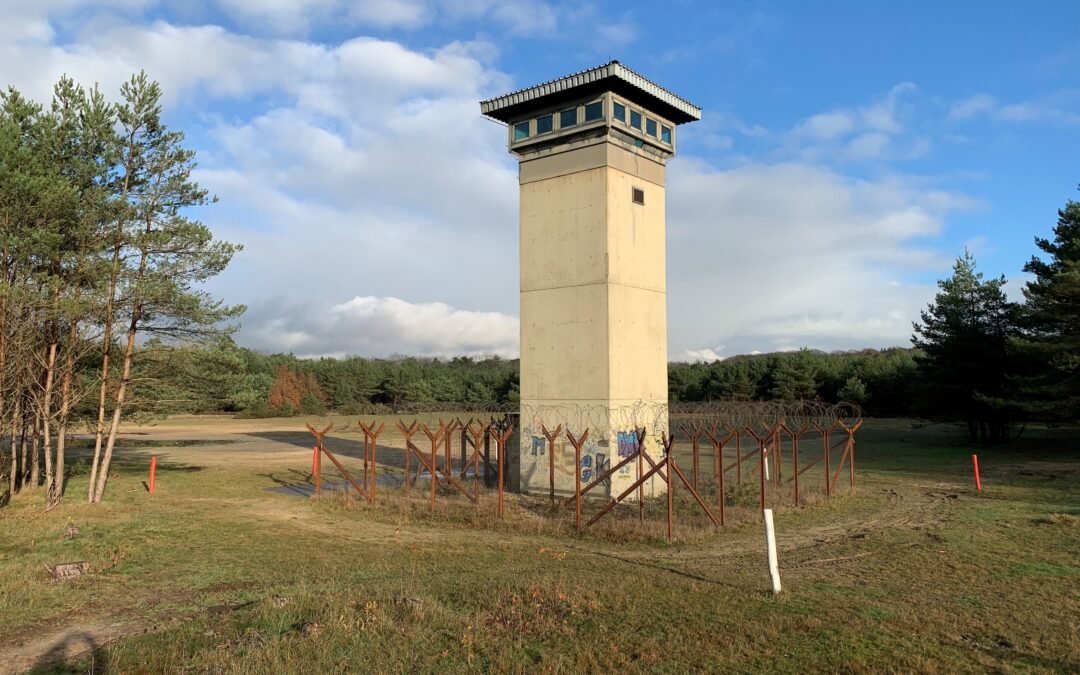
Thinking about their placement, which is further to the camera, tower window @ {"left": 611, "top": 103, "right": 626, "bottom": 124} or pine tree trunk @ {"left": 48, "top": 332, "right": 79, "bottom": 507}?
tower window @ {"left": 611, "top": 103, "right": 626, "bottom": 124}

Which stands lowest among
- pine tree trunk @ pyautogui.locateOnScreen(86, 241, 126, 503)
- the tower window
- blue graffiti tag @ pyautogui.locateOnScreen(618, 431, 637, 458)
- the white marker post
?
the white marker post

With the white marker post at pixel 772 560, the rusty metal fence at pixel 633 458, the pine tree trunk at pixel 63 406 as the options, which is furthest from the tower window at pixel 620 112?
the pine tree trunk at pixel 63 406

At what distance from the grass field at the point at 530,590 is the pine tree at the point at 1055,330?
1161 centimetres

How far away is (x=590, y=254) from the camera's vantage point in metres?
21.3

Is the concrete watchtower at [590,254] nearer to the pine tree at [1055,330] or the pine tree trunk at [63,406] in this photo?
the pine tree trunk at [63,406]

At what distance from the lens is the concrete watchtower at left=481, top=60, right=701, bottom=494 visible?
69.1ft

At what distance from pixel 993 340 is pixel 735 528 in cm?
2933

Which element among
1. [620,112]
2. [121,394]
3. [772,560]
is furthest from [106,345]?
[772,560]

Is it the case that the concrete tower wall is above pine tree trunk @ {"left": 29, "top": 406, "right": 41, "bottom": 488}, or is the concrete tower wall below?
above

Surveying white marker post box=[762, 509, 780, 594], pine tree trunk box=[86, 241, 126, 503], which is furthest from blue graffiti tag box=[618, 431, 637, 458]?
pine tree trunk box=[86, 241, 126, 503]

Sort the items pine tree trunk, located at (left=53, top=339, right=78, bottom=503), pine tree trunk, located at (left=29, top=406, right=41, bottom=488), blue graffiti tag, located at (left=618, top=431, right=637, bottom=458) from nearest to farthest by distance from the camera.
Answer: pine tree trunk, located at (left=53, top=339, right=78, bottom=503)
blue graffiti tag, located at (left=618, top=431, right=637, bottom=458)
pine tree trunk, located at (left=29, top=406, right=41, bottom=488)

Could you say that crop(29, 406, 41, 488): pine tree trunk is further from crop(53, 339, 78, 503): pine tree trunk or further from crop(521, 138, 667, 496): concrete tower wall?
crop(521, 138, 667, 496): concrete tower wall

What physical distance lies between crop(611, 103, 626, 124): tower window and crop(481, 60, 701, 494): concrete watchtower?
0.03 m

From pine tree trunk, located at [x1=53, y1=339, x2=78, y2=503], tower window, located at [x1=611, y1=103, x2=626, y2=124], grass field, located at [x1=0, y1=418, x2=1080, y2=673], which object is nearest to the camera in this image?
grass field, located at [x1=0, y1=418, x2=1080, y2=673]
